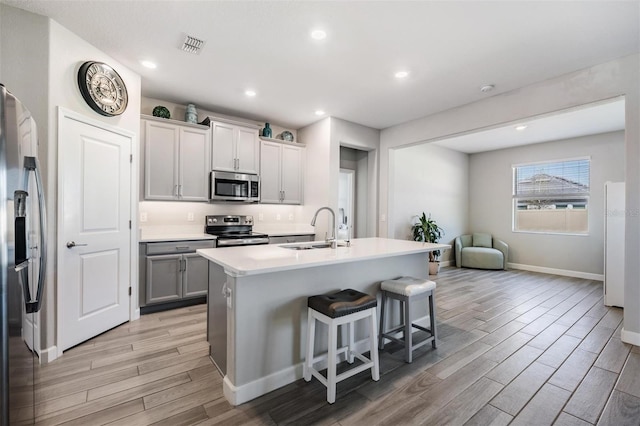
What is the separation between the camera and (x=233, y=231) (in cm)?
429

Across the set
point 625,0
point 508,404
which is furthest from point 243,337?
point 625,0

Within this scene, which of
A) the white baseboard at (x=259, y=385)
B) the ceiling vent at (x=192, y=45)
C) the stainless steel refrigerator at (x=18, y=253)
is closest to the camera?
the stainless steel refrigerator at (x=18, y=253)

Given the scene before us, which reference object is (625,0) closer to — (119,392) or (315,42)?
(315,42)

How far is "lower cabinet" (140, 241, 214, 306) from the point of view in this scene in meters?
3.37

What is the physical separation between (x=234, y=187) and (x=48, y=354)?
2.66m

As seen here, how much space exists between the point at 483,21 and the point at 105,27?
3127 millimetres

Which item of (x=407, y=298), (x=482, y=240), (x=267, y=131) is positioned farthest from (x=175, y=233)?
(x=482, y=240)

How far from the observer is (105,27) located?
95.2 inches

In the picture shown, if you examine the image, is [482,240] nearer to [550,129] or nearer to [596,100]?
[550,129]

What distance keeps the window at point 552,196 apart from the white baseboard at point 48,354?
7.99 m

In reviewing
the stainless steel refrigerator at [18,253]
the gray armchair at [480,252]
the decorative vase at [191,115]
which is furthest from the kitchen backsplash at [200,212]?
the gray armchair at [480,252]

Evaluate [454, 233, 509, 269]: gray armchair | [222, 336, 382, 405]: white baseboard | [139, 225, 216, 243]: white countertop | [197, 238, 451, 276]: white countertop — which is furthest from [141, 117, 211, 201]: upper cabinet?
[454, 233, 509, 269]: gray armchair

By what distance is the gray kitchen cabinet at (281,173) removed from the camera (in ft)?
15.2

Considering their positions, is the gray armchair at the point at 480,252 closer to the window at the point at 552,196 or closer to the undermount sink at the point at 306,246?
the window at the point at 552,196
